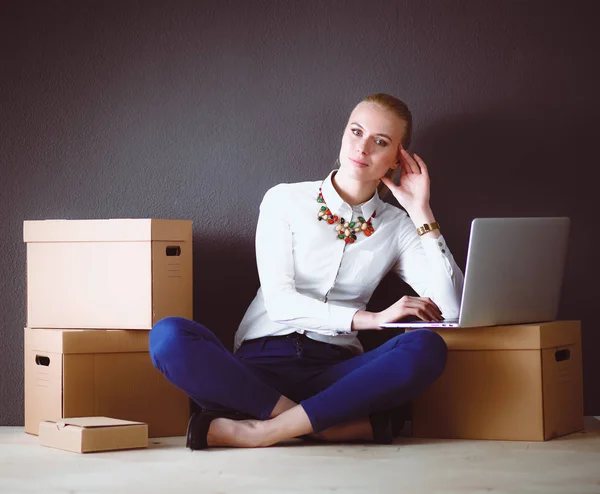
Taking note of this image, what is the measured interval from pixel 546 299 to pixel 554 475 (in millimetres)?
749

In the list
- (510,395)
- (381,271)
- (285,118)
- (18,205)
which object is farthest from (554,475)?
(18,205)

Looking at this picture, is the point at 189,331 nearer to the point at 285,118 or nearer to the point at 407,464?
the point at 407,464

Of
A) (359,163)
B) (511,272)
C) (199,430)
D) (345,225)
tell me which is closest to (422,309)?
(511,272)

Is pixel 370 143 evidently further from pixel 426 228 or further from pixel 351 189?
pixel 426 228

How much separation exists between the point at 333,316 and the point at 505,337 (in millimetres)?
501

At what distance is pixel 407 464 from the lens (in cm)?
219

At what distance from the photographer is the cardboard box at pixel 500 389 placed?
8.33ft

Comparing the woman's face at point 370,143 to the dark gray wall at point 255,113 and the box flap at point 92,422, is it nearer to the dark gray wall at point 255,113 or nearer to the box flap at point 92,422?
the dark gray wall at point 255,113

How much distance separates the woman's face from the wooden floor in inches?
32.5

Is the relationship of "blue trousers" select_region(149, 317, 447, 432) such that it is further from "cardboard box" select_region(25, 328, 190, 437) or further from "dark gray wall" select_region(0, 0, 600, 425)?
"dark gray wall" select_region(0, 0, 600, 425)

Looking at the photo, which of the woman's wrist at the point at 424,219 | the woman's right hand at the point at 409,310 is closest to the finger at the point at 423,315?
the woman's right hand at the point at 409,310

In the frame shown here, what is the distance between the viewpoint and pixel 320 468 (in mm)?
2135

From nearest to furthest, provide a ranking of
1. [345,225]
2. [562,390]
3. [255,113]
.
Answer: [562,390] → [345,225] → [255,113]

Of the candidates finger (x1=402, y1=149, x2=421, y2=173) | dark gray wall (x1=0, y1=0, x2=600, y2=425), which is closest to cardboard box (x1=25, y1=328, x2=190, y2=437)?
dark gray wall (x1=0, y1=0, x2=600, y2=425)
